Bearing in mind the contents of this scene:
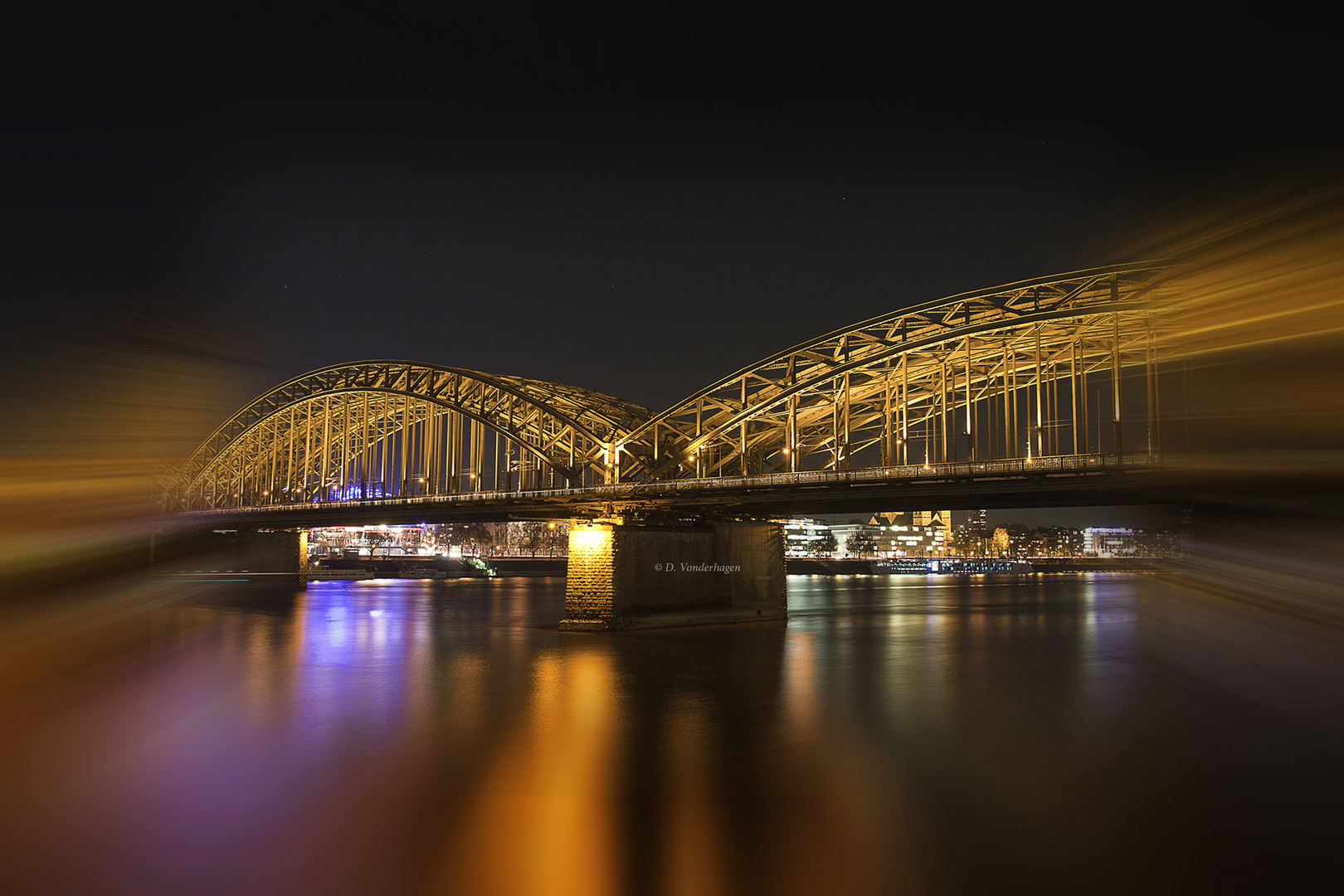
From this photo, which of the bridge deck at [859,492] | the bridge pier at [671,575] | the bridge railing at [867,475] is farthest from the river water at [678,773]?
the bridge pier at [671,575]

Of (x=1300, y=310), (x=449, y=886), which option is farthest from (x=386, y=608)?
(x=1300, y=310)

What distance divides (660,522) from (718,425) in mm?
6093

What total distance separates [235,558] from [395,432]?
40.6 meters

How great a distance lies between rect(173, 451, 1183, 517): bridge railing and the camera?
29.7 meters

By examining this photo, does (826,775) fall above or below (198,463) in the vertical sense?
below

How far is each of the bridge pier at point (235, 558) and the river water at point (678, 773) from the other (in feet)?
208

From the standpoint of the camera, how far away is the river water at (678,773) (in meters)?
11.4

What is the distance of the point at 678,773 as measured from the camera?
52.2ft

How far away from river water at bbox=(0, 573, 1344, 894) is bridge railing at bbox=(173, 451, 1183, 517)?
7127 mm

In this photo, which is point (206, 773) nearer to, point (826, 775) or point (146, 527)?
point (826, 775)

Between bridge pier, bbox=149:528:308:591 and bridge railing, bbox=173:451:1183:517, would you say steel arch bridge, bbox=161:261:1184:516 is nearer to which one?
bridge railing, bbox=173:451:1183:517

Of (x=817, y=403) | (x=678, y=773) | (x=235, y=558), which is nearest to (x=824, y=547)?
(x=235, y=558)

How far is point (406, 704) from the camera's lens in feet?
77.2

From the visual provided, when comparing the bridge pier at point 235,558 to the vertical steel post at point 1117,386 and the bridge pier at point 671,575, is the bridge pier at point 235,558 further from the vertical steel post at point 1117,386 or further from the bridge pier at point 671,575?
the vertical steel post at point 1117,386
